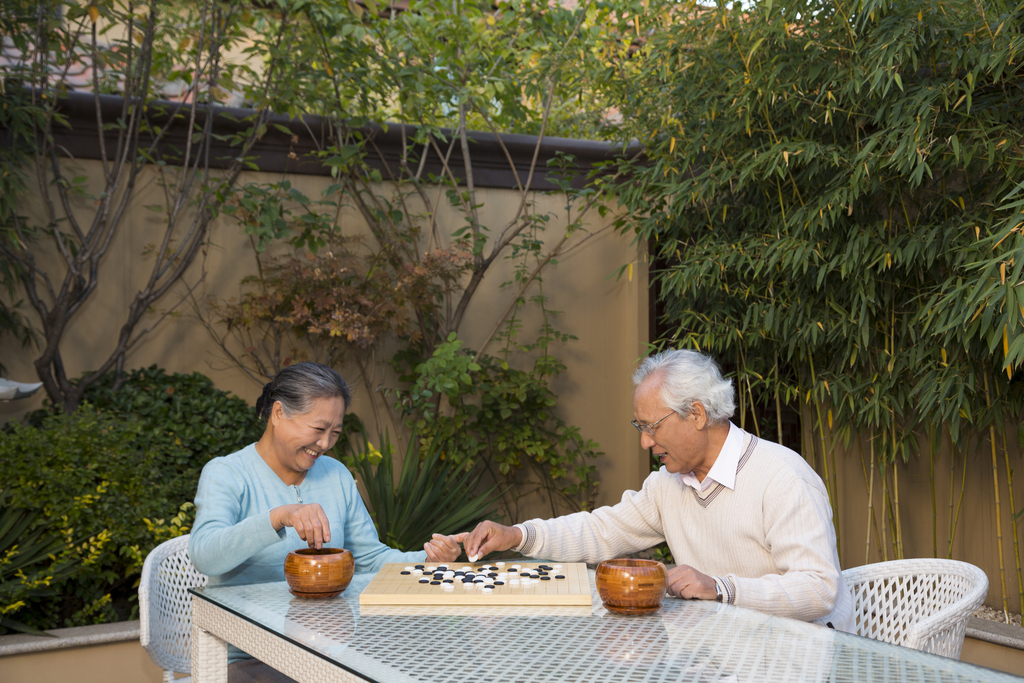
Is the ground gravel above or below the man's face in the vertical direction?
below

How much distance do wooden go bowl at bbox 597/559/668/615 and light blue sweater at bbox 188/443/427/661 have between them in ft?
2.39

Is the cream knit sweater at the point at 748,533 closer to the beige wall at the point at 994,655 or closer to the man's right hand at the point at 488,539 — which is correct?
the man's right hand at the point at 488,539

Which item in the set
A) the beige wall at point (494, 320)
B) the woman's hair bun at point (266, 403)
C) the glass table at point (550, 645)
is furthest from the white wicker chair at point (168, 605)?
the beige wall at point (494, 320)

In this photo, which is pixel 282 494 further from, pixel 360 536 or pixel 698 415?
pixel 698 415

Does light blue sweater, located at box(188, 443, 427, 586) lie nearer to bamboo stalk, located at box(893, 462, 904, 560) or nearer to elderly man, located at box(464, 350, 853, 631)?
elderly man, located at box(464, 350, 853, 631)

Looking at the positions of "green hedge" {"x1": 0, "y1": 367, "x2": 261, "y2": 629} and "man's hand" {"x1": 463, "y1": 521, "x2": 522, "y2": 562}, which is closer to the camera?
"man's hand" {"x1": 463, "y1": 521, "x2": 522, "y2": 562}

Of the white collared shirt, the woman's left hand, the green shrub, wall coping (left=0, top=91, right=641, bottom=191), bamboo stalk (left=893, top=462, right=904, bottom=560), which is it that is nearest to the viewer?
the white collared shirt

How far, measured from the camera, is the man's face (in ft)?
6.56

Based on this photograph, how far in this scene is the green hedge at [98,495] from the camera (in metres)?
3.17

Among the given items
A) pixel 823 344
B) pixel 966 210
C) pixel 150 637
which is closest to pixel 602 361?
pixel 823 344

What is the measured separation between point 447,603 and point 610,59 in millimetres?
3442

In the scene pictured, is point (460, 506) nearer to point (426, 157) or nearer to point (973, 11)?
point (426, 157)

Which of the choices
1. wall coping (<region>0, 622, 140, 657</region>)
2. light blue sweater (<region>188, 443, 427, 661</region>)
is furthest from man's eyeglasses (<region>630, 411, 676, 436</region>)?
wall coping (<region>0, 622, 140, 657</region>)

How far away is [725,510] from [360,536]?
3.26 ft
